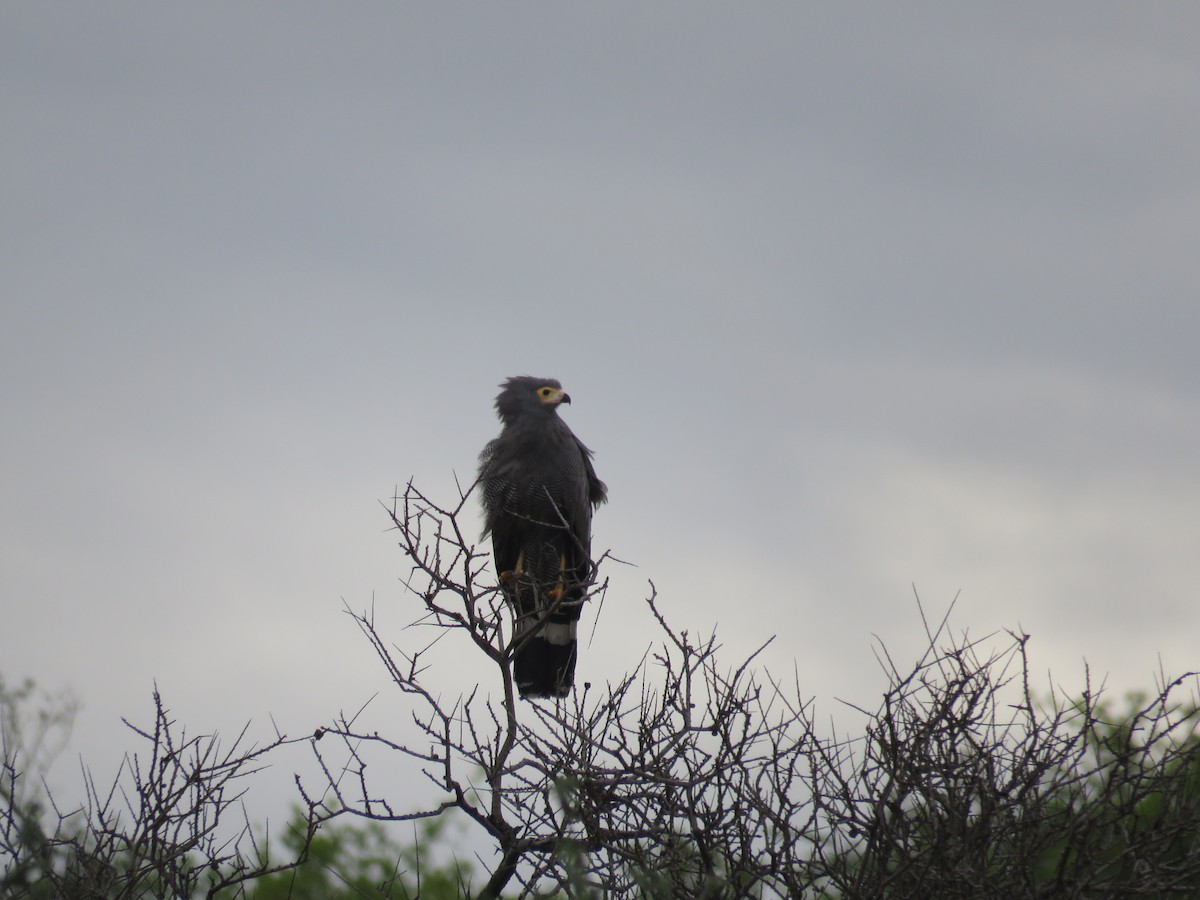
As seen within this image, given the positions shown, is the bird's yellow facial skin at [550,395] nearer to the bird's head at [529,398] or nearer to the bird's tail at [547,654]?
the bird's head at [529,398]

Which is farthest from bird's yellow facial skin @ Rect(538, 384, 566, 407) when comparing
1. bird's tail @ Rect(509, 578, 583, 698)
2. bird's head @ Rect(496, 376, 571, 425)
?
bird's tail @ Rect(509, 578, 583, 698)

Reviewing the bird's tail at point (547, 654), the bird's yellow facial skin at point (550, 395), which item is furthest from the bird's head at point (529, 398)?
the bird's tail at point (547, 654)

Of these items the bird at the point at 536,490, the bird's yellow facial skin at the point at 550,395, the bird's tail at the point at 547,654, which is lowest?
the bird's tail at the point at 547,654

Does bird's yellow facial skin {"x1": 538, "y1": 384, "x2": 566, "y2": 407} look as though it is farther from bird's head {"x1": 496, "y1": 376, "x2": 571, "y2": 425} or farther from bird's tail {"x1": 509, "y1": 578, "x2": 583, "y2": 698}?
bird's tail {"x1": 509, "y1": 578, "x2": 583, "y2": 698}

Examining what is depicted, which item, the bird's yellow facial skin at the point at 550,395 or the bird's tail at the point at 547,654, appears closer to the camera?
the bird's tail at the point at 547,654

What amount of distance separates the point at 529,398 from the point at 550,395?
0.49 ft

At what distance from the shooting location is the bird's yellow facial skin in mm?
8117

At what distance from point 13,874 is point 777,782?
244 centimetres

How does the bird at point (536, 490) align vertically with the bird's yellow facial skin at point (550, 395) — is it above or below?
below

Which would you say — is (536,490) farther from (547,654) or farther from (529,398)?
(547,654)

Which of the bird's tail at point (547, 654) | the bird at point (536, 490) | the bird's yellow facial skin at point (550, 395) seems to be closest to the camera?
the bird's tail at point (547, 654)

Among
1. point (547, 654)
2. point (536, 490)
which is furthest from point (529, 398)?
point (547, 654)

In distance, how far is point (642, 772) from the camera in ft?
13.1

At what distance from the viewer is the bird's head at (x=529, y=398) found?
8.12 meters
